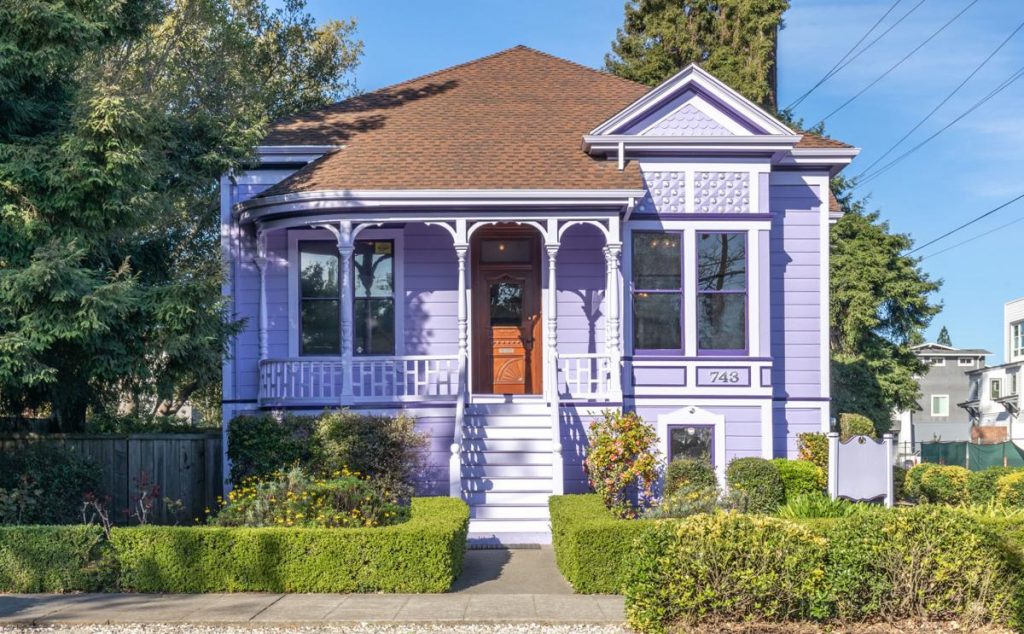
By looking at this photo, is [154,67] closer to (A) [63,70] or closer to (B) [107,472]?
(A) [63,70]

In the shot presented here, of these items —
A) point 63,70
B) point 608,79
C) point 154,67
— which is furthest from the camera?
point 154,67

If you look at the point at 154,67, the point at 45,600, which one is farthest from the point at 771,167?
the point at 154,67

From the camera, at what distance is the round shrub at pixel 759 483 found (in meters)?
16.6

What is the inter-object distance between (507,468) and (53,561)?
677 centimetres

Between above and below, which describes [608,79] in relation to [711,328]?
above

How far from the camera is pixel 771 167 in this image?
62.7 feet

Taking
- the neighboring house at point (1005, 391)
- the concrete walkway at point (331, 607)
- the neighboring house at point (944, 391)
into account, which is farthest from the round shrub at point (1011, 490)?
the neighboring house at point (944, 391)

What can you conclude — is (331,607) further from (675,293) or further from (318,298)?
(675,293)

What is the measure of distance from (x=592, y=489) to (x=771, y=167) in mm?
6456

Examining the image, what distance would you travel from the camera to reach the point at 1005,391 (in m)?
57.5

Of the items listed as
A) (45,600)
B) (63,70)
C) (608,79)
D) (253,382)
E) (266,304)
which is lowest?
(45,600)

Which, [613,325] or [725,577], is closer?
[725,577]

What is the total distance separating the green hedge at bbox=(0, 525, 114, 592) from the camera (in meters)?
12.2

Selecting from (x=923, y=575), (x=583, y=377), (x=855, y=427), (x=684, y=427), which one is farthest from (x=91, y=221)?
(x=855, y=427)
